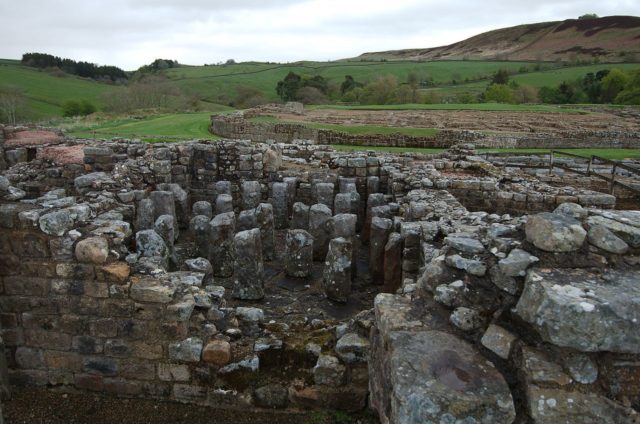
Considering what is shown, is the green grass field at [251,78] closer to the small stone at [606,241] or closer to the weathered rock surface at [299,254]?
the weathered rock surface at [299,254]

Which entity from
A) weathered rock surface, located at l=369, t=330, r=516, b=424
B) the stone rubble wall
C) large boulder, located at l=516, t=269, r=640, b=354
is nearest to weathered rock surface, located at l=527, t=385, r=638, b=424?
the stone rubble wall

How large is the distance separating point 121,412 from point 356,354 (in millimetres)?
2687

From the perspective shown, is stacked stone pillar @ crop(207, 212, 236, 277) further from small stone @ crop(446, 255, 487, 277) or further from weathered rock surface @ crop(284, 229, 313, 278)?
small stone @ crop(446, 255, 487, 277)

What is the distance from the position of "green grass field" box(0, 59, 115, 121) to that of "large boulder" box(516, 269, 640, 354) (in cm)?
6159

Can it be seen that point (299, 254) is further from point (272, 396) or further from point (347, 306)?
point (272, 396)

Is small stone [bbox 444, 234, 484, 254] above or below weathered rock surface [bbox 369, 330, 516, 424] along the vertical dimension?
above

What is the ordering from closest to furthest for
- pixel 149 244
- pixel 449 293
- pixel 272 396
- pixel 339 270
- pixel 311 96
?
pixel 449 293
pixel 272 396
pixel 149 244
pixel 339 270
pixel 311 96

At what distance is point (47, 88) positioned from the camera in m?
67.8

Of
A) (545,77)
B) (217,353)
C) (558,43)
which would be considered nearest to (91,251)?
(217,353)

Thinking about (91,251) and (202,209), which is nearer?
(91,251)

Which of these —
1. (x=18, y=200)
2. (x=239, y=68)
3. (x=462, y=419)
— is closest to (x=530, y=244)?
(x=462, y=419)

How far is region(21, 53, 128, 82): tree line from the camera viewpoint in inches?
3285

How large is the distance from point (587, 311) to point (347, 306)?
5.28 m

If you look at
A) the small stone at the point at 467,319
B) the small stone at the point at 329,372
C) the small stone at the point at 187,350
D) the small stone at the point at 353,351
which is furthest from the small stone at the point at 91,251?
the small stone at the point at 467,319
